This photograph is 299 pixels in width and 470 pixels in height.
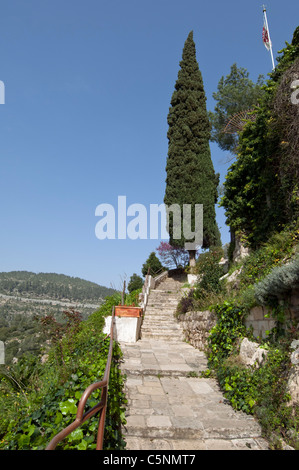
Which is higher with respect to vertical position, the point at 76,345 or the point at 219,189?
the point at 219,189

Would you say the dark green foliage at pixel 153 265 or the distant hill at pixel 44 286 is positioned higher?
the dark green foliage at pixel 153 265

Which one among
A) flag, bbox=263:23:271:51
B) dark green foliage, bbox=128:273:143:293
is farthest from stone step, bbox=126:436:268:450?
dark green foliage, bbox=128:273:143:293

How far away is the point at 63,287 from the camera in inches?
2340

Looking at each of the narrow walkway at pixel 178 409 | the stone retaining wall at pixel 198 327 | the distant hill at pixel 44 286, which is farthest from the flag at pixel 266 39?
the distant hill at pixel 44 286

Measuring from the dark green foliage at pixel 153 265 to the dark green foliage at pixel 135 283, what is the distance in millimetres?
761

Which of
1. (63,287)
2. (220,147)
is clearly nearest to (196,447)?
(220,147)

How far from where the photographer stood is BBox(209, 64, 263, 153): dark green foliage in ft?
58.8

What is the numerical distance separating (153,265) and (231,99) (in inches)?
513

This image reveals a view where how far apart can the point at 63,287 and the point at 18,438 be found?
197 ft

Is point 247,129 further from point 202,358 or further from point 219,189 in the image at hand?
point 219,189

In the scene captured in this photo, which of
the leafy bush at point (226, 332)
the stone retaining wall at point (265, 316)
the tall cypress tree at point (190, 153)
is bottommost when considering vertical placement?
the leafy bush at point (226, 332)

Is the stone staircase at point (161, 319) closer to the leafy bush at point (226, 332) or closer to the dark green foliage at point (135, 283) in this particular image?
the leafy bush at point (226, 332)

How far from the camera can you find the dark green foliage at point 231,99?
17922 mm

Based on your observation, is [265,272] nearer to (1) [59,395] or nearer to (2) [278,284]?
(2) [278,284]
